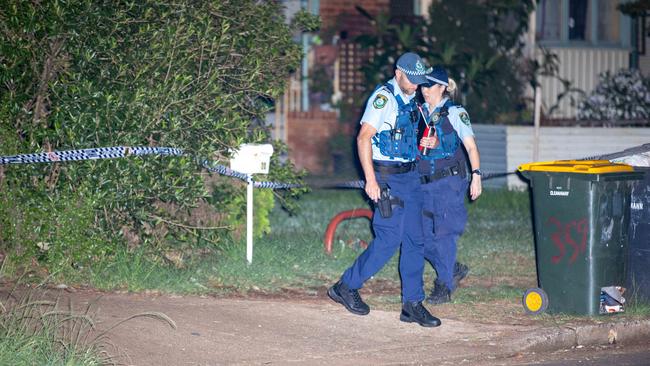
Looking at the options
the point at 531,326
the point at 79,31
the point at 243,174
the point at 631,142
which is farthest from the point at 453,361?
the point at 631,142

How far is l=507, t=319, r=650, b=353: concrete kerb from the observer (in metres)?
6.57

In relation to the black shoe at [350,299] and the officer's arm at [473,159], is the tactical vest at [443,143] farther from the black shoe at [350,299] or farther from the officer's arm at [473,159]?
the black shoe at [350,299]

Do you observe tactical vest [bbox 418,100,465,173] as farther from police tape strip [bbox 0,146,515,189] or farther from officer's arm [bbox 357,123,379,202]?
police tape strip [bbox 0,146,515,189]

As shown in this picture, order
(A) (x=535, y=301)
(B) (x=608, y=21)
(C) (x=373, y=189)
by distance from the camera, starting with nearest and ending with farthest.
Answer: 1. (C) (x=373, y=189)
2. (A) (x=535, y=301)
3. (B) (x=608, y=21)

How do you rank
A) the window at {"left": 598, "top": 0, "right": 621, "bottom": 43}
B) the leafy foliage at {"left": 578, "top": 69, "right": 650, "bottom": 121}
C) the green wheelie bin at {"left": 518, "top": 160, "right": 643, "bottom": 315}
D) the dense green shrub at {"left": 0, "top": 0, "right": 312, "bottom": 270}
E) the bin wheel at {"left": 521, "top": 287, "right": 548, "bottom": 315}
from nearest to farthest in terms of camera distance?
the green wheelie bin at {"left": 518, "top": 160, "right": 643, "bottom": 315}
the bin wheel at {"left": 521, "top": 287, "right": 548, "bottom": 315}
the dense green shrub at {"left": 0, "top": 0, "right": 312, "bottom": 270}
the leafy foliage at {"left": 578, "top": 69, "right": 650, "bottom": 121}
the window at {"left": 598, "top": 0, "right": 621, "bottom": 43}

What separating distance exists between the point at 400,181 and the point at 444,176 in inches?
35.3

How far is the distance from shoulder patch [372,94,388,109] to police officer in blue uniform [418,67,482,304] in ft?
2.89

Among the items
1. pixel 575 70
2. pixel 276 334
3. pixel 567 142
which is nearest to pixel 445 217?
pixel 276 334

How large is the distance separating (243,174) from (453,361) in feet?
9.33

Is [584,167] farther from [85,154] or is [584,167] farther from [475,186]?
[85,154]

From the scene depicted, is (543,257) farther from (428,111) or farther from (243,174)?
(243,174)

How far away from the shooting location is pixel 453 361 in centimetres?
620

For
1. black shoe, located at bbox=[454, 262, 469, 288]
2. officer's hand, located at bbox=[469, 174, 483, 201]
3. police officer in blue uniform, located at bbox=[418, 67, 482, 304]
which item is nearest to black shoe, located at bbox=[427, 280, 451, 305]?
police officer in blue uniform, located at bbox=[418, 67, 482, 304]

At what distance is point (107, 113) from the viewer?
24.3 feet
